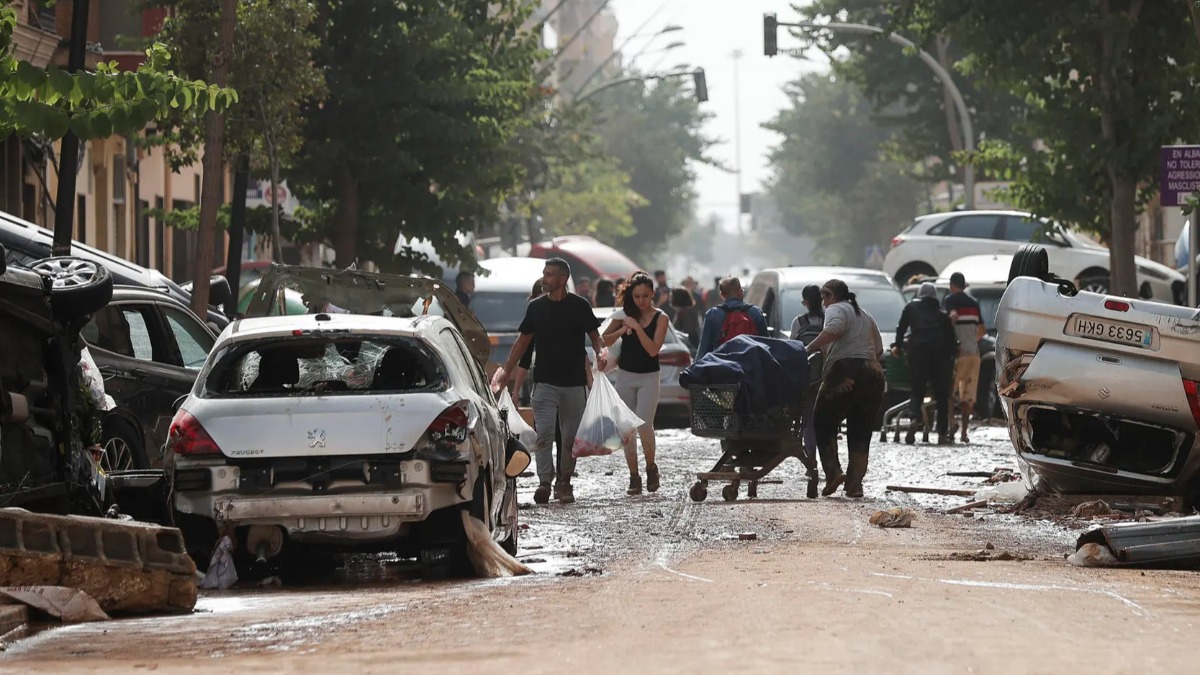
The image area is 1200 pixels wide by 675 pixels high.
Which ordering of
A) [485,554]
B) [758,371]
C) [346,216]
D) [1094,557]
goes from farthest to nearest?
[346,216] → [758,371] → [1094,557] → [485,554]

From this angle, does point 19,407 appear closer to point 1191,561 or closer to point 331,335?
point 331,335

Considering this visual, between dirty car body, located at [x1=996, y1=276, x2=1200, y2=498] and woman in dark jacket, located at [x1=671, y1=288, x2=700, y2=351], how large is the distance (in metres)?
9.69

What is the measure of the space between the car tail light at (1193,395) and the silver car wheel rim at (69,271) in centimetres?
636

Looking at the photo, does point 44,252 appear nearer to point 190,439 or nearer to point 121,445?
point 121,445

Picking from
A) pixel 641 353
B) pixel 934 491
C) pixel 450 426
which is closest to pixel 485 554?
pixel 450 426

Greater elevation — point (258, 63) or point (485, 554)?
point (258, 63)

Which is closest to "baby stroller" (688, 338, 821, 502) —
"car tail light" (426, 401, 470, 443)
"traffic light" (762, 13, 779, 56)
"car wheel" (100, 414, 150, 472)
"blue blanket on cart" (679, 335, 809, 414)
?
"blue blanket on cart" (679, 335, 809, 414)

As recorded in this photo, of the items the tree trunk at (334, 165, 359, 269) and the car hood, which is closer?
the car hood

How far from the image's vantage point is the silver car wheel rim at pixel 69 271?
34.9ft

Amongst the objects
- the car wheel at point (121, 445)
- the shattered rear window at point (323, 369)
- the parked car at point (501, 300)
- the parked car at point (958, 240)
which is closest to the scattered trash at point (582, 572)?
the shattered rear window at point (323, 369)

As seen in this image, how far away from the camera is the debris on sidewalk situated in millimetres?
11195

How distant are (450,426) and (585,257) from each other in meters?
43.5

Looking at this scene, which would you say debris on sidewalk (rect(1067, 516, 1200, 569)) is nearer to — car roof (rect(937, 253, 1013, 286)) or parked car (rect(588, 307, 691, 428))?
parked car (rect(588, 307, 691, 428))

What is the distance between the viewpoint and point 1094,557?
11242 millimetres
